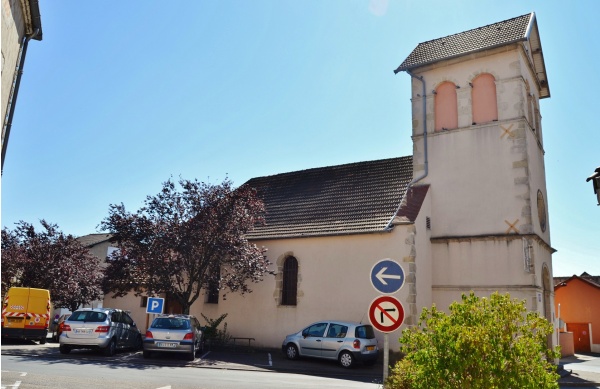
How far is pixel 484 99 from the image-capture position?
787 inches

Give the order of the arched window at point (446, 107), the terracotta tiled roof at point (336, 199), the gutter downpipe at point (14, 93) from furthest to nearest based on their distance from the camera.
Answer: the arched window at point (446, 107)
the terracotta tiled roof at point (336, 199)
the gutter downpipe at point (14, 93)

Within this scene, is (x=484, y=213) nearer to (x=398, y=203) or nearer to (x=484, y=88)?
(x=398, y=203)

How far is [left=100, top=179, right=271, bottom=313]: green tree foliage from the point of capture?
18.2 m

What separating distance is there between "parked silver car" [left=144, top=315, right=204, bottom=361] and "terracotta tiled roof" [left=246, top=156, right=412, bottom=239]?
20.2ft

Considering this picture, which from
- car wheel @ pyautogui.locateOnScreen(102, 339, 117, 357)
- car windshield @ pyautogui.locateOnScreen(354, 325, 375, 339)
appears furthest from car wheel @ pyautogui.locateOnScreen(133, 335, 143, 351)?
car windshield @ pyautogui.locateOnScreen(354, 325, 375, 339)

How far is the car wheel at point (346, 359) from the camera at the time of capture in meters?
15.0

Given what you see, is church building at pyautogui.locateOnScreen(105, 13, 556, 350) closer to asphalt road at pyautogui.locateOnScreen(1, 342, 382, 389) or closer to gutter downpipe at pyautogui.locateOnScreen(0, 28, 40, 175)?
asphalt road at pyautogui.locateOnScreen(1, 342, 382, 389)

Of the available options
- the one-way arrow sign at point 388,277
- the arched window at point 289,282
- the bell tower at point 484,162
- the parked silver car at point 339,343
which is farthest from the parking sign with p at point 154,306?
the one-way arrow sign at point 388,277

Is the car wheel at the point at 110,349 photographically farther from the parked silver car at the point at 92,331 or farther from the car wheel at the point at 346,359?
the car wheel at the point at 346,359

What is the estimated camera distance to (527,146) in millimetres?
18656

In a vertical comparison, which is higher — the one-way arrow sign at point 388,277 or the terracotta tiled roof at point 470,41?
the terracotta tiled roof at point 470,41

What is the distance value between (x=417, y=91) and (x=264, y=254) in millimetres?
9720

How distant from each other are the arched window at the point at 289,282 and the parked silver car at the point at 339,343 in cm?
331

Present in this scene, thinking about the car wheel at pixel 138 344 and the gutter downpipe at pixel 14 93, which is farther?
the car wheel at pixel 138 344
